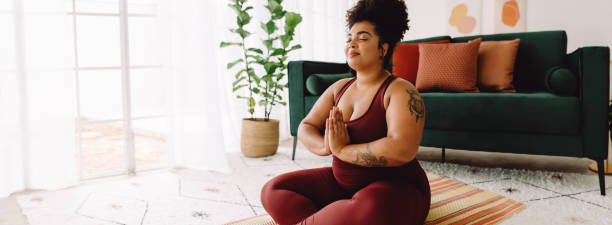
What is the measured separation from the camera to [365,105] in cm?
115

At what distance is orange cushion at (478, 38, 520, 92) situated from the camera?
241cm

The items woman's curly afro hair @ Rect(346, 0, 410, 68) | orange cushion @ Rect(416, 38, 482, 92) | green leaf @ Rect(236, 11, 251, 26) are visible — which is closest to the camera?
woman's curly afro hair @ Rect(346, 0, 410, 68)

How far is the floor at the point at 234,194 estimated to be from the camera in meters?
1.60

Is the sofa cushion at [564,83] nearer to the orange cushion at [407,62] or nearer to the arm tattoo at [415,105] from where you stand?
the orange cushion at [407,62]

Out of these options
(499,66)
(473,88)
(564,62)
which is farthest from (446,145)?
(564,62)

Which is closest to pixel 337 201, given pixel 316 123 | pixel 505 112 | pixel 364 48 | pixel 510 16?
pixel 316 123

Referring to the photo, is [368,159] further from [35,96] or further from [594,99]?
[35,96]

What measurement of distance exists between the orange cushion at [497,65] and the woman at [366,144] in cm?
146

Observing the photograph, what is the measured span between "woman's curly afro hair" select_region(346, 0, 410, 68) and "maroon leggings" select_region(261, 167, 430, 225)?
1.30 feet

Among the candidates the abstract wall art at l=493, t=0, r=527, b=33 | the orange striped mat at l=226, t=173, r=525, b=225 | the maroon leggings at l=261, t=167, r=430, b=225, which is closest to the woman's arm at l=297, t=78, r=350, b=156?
the maroon leggings at l=261, t=167, r=430, b=225

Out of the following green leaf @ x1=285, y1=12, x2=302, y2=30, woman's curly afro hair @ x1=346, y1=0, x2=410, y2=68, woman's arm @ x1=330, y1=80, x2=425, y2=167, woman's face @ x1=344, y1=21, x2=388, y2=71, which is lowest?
woman's arm @ x1=330, y1=80, x2=425, y2=167

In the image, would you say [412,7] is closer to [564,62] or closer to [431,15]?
[431,15]

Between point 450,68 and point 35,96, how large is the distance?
7.09ft

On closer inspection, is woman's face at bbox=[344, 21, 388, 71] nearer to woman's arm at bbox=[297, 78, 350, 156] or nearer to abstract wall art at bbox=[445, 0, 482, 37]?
woman's arm at bbox=[297, 78, 350, 156]
